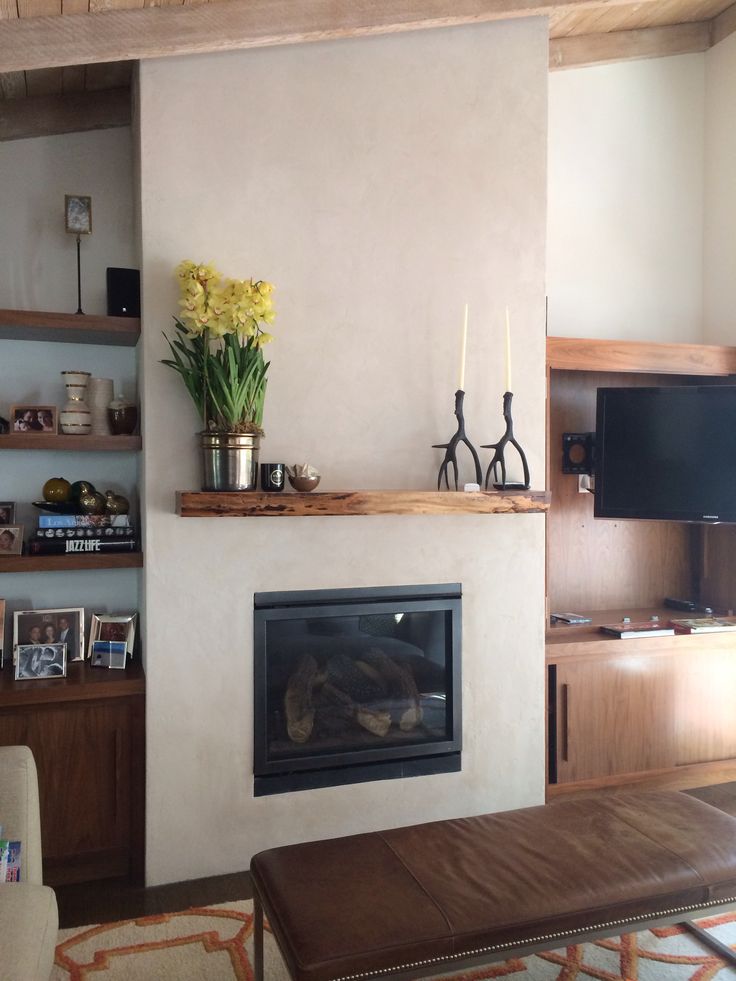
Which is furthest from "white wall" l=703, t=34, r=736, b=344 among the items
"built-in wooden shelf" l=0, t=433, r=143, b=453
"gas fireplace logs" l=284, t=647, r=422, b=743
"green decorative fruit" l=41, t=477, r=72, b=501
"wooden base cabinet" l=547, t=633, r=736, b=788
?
"green decorative fruit" l=41, t=477, r=72, b=501

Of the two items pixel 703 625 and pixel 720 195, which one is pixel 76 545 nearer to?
pixel 703 625

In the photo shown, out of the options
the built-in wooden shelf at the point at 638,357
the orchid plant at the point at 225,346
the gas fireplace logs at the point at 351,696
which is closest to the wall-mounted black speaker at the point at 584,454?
the built-in wooden shelf at the point at 638,357

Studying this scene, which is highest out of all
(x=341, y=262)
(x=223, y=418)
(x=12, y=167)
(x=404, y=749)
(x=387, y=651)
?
(x=12, y=167)

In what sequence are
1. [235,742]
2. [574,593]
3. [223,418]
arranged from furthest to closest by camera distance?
[574,593], [235,742], [223,418]

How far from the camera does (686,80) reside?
4.20m

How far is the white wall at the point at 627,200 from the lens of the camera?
4043mm

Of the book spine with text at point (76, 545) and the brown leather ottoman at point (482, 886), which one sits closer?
the brown leather ottoman at point (482, 886)

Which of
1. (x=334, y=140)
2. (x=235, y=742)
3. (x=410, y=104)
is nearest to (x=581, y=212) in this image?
(x=410, y=104)

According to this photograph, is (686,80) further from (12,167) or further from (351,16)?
(12,167)

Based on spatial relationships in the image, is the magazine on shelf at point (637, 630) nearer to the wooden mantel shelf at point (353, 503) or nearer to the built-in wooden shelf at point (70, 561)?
the wooden mantel shelf at point (353, 503)

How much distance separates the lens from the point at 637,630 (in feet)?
11.7

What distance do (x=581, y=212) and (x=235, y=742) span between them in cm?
295

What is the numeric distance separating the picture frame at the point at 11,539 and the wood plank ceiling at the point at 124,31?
152 centimetres

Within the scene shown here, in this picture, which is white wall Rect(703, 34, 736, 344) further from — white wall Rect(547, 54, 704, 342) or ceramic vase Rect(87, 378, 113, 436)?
ceramic vase Rect(87, 378, 113, 436)
